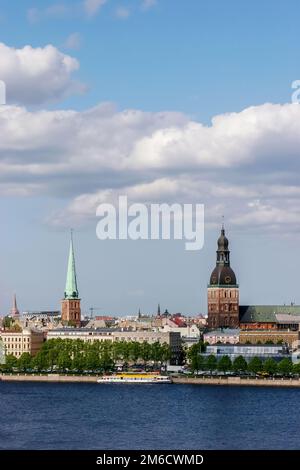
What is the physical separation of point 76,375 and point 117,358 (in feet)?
19.8

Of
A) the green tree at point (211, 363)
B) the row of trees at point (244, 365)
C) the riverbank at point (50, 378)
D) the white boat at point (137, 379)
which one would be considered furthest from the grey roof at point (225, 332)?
the white boat at point (137, 379)

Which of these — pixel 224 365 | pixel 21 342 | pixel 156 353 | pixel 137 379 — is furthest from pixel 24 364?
pixel 224 365

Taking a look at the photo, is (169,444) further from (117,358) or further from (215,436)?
(117,358)

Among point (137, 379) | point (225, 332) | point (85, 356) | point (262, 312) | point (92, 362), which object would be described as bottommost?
point (137, 379)

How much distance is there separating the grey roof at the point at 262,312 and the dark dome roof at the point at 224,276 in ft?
12.8

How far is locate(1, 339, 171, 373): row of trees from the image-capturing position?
7788cm

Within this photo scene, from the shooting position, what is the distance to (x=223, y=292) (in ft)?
306

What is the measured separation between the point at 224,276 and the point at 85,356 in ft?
58.4

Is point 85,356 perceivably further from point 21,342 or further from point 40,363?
point 21,342

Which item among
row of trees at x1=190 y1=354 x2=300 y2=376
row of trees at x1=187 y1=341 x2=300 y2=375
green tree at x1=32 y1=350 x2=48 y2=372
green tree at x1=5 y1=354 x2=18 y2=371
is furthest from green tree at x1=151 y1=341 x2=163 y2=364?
green tree at x1=5 y1=354 x2=18 y2=371

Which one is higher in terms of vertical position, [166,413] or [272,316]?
[272,316]

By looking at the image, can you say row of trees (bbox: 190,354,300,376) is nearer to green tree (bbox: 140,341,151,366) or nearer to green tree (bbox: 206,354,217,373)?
green tree (bbox: 206,354,217,373)

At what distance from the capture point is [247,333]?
297 feet
